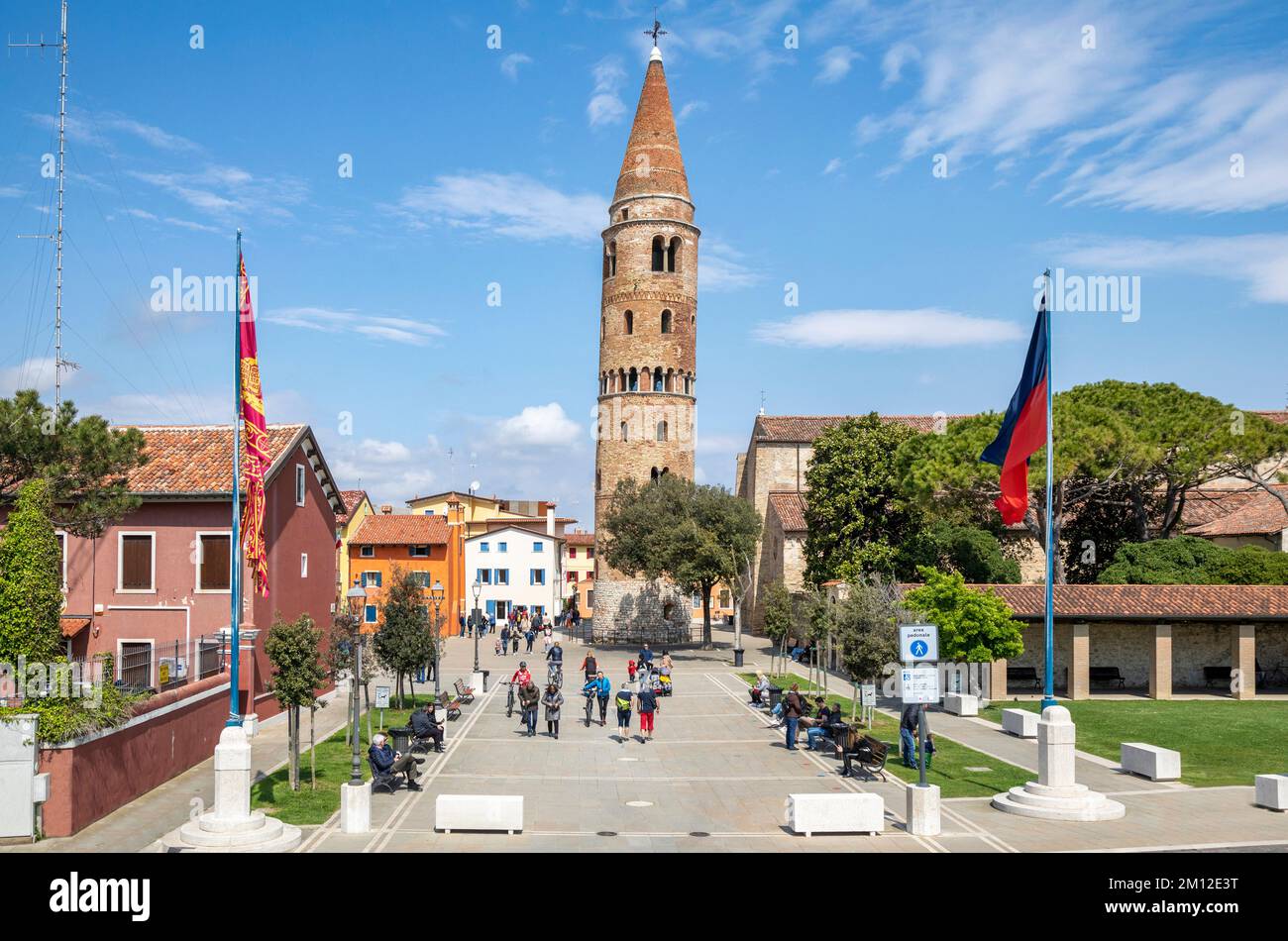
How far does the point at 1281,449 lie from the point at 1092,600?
Answer: 43.5ft

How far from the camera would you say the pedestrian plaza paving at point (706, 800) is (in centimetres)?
1552

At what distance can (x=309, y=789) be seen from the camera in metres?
19.6

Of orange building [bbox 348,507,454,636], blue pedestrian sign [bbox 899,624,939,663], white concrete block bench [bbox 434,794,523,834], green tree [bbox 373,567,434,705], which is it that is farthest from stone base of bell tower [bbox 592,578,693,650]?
white concrete block bench [bbox 434,794,523,834]

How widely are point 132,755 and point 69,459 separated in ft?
26.9

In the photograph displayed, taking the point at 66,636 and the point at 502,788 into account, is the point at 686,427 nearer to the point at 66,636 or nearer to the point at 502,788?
the point at 66,636

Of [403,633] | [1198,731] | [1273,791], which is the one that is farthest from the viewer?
[403,633]

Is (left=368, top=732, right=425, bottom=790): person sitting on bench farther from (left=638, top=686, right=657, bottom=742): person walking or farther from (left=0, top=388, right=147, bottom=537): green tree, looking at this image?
(left=0, top=388, right=147, bottom=537): green tree

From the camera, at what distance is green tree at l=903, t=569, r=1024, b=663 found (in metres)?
30.3

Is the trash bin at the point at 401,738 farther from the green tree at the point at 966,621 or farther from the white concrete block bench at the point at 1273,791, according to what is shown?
the white concrete block bench at the point at 1273,791

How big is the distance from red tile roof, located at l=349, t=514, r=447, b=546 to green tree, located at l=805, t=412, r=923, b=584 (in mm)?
25485

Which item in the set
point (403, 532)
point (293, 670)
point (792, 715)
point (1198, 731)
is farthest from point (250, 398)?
point (403, 532)

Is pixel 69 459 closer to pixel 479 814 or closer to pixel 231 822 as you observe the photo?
pixel 231 822
